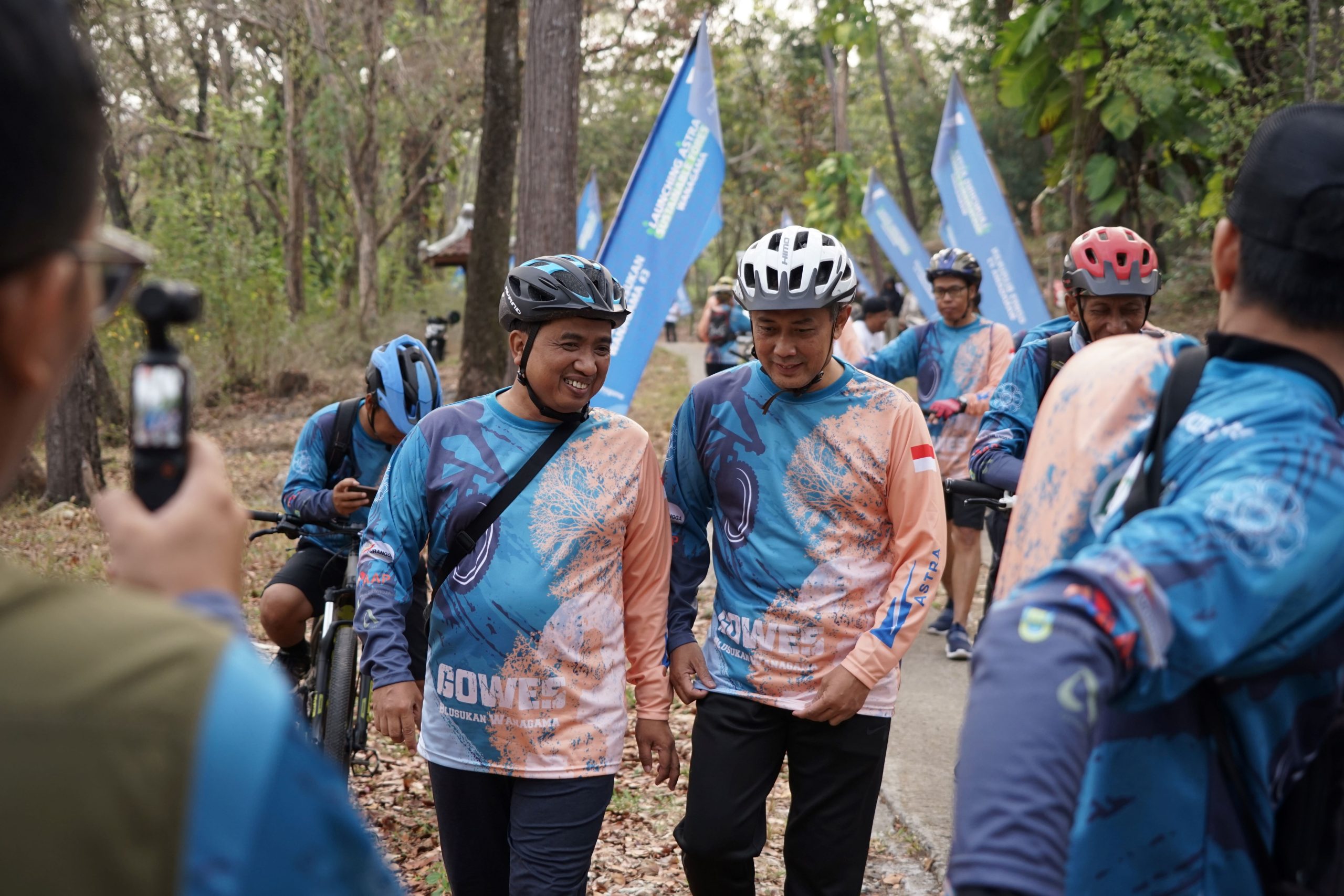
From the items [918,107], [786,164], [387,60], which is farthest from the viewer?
[786,164]

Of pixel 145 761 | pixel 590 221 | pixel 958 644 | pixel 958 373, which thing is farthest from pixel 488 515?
pixel 590 221

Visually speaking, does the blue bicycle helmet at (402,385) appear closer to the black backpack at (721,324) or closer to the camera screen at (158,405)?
the camera screen at (158,405)

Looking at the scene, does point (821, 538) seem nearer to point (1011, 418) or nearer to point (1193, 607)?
point (1011, 418)

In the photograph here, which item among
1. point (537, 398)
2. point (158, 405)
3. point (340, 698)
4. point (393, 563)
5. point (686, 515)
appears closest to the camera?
point (158, 405)

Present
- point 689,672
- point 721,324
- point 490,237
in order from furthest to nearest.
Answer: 1. point 721,324
2. point 490,237
3. point 689,672

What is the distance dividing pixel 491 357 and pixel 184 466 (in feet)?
38.7

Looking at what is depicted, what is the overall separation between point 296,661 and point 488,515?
9.47 feet

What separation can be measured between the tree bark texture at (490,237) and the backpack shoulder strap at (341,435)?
20.8 ft

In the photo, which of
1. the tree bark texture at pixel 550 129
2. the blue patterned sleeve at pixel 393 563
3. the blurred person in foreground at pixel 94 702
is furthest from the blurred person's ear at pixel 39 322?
the tree bark texture at pixel 550 129

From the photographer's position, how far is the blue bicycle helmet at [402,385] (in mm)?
5652

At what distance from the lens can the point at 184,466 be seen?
1339 mm

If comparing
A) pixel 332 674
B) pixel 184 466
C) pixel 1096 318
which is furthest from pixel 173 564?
pixel 1096 318

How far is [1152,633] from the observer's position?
5.16ft

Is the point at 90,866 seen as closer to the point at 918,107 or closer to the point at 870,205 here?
the point at 870,205
